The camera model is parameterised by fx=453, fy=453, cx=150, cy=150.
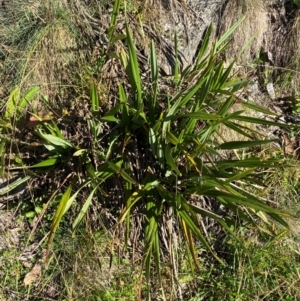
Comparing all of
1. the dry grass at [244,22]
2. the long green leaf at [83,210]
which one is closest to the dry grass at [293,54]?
the dry grass at [244,22]

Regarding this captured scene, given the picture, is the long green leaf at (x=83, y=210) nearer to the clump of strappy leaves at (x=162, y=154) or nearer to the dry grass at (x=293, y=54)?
the clump of strappy leaves at (x=162, y=154)

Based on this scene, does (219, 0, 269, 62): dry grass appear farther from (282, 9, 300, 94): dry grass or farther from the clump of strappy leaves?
the clump of strappy leaves

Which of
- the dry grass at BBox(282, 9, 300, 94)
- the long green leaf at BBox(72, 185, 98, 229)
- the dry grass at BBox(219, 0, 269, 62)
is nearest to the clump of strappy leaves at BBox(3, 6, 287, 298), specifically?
the long green leaf at BBox(72, 185, 98, 229)

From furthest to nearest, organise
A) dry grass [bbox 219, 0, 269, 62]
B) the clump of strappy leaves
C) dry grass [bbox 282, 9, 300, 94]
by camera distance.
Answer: dry grass [bbox 282, 9, 300, 94] → dry grass [bbox 219, 0, 269, 62] → the clump of strappy leaves

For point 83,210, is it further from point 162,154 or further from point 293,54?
point 293,54

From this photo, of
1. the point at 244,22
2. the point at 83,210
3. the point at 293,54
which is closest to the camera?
the point at 83,210

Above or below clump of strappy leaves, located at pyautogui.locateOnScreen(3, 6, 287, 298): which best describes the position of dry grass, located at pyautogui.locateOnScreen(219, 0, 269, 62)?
above

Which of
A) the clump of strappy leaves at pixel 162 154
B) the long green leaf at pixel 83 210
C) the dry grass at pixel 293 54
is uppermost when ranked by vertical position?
the dry grass at pixel 293 54

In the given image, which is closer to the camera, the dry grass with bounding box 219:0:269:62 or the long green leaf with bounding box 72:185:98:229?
the long green leaf with bounding box 72:185:98:229

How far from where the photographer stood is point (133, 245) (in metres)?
2.50

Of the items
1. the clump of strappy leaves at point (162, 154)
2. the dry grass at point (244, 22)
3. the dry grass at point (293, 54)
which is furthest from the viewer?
the dry grass at point (293, 54)

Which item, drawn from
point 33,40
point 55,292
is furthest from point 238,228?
point 33,40

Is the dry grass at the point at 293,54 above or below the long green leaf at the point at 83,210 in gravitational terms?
above

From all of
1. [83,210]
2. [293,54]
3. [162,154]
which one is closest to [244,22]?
[293,54]
